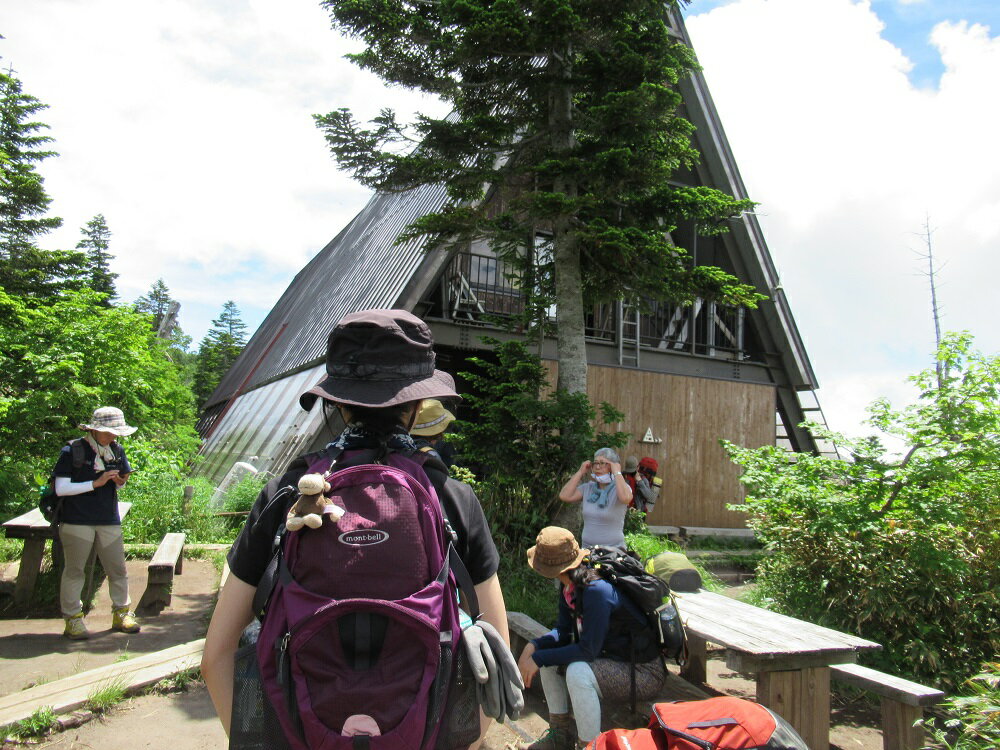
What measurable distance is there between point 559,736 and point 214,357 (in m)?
53.6

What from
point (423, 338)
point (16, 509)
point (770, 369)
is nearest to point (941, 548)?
point (423, 338)

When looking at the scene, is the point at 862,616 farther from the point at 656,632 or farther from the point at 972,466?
the point at 656,632

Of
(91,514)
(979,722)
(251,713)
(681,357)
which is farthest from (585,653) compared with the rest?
(681,357)

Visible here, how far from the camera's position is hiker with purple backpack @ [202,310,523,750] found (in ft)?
4.69

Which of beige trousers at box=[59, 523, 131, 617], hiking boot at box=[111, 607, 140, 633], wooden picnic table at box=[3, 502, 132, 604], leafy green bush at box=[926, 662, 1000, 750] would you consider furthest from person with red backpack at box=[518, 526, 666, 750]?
wooden picnic table at box=[3, 502, 132, 604]

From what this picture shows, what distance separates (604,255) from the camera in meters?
7.35

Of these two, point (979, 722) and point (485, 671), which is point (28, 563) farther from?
point (979, 722)

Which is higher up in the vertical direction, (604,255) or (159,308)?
(159,308)

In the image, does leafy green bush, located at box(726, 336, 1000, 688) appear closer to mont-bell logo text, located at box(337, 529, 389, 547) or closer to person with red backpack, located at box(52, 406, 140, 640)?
mont-bell logo text, located at box(337, 529, 389, 547)

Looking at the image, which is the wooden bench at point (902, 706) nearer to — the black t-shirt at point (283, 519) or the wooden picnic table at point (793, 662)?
the wooden picnic table at point (793, 662)

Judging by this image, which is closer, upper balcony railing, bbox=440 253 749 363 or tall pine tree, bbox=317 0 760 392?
tall pine tree, bbox=317 0 760 392

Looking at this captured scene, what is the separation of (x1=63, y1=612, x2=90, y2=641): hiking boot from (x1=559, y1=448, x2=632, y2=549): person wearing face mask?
4137mm

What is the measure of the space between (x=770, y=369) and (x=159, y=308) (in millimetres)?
77502

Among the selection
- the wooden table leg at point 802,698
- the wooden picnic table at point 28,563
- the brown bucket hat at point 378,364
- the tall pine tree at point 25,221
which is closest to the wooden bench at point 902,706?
the wooden table leg at point 802,698
